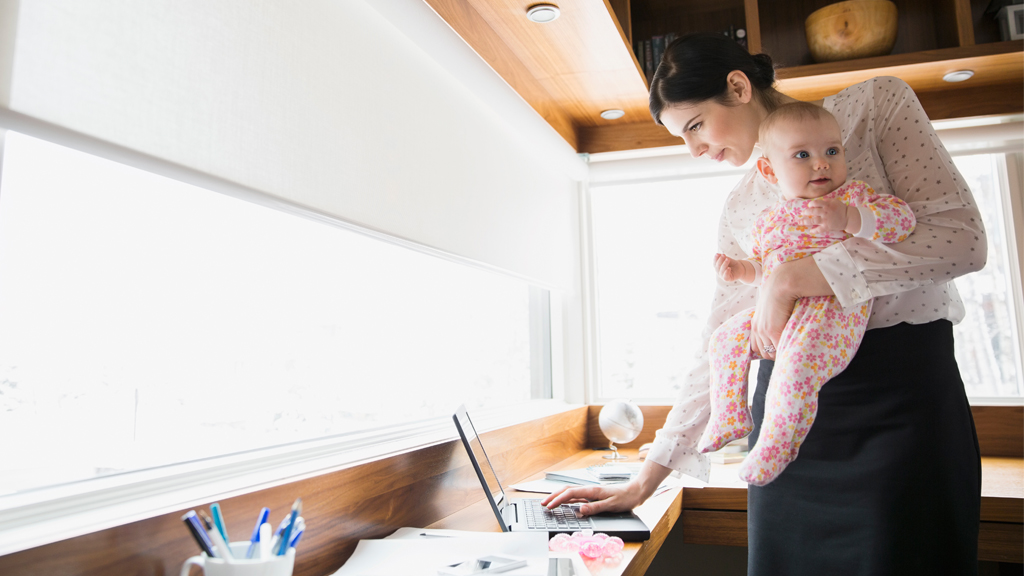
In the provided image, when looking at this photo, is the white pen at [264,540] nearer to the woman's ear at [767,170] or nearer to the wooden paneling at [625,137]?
the woman's ear at [767,170]

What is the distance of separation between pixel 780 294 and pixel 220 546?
0.89 m

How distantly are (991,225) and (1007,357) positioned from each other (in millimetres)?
538

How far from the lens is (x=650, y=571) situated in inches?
107

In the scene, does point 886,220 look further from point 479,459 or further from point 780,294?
point 479,459

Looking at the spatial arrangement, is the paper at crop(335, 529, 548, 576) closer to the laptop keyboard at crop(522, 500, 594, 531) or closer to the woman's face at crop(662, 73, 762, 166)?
the laptop keyboard at crop(522, 500, 594, 531)

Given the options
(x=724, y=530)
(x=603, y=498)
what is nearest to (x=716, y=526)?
(x=724, y=530)

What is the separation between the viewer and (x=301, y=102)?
4.08 feet

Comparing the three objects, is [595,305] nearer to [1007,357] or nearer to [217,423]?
[1007,357]

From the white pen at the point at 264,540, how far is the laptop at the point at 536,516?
1.89 ft

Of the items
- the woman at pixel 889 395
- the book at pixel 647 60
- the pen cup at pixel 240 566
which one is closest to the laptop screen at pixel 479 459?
the woman at pixel 889 395

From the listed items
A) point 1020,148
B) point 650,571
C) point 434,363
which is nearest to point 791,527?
point 434,363

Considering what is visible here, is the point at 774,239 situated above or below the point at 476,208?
below

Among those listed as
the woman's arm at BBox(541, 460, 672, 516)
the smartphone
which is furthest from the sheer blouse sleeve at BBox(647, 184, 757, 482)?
the smartphone

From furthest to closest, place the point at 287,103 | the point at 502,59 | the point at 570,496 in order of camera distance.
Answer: the point at 502,59, the point at 570,496, the point at 287,103
